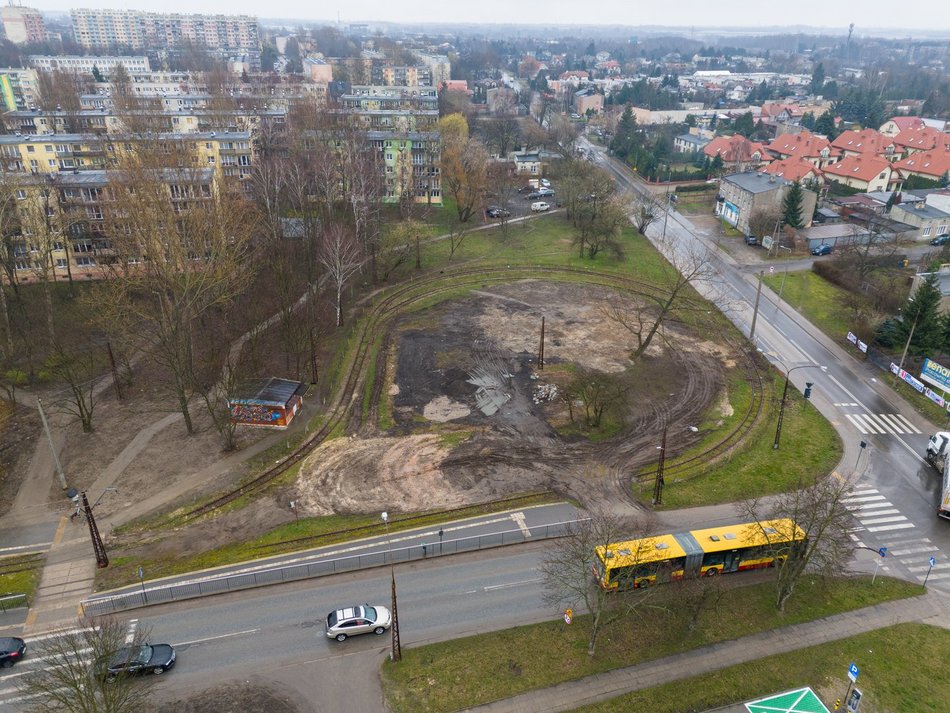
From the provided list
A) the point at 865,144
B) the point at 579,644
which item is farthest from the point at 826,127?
the point at 579,644

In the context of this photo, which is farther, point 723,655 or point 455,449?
point 455,449

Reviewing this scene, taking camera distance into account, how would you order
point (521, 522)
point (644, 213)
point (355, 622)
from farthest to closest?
point (644, 213)
point (521, 522)
point (355, 622)

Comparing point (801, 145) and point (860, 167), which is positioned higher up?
point (801, 145)

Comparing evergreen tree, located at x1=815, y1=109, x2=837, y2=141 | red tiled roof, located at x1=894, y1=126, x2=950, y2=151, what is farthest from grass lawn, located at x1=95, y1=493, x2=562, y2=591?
evergreen tree, located at x1=815, y1=109, x2=837, y2=141

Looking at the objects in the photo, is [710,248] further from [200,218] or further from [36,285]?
[36,285]

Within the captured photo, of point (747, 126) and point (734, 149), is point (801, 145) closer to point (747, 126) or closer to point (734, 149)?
point (734, 149)
